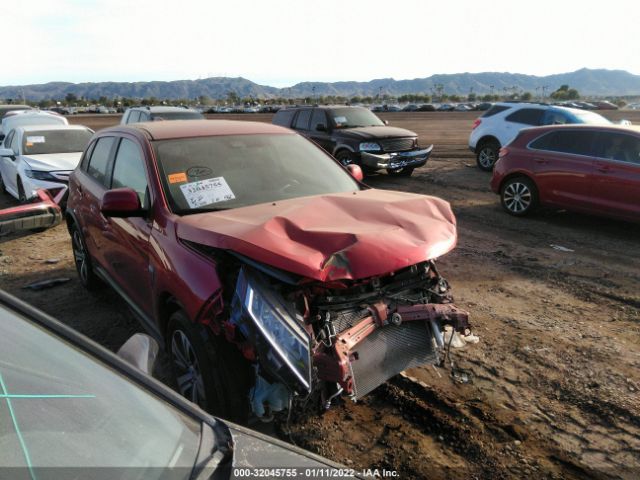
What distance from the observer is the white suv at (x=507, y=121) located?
36.4ft

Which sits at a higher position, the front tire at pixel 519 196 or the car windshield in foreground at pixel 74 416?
the car windshield in foreground at pixel 74 416

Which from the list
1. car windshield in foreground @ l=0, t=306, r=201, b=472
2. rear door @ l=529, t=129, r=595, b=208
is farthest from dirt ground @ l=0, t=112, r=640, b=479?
car windshield in foreground @ l=0, t=306, r=201, b=472

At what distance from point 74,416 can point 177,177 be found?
233 centimetres

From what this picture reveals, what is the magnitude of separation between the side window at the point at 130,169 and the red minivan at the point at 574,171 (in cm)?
667

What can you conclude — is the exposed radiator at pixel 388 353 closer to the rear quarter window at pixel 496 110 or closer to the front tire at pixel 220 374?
the front tire at pixel 220 374

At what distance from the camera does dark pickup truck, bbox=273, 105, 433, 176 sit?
1078cm

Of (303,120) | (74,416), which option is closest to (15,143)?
(303,120)

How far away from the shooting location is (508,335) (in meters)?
4.08

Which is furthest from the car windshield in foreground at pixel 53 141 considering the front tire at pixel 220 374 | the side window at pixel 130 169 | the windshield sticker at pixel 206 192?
the front tire at pixel 220 374

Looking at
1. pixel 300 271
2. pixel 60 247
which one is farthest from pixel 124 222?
pixel 60 247

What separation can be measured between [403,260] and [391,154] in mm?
8541

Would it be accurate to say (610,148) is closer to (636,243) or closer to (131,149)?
(636,243)

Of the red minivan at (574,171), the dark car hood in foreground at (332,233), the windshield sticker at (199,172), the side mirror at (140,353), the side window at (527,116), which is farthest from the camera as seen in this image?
the side window at (527,116)

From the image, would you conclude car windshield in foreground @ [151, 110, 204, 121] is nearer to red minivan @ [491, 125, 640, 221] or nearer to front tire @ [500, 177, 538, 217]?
red minivan @ [491, 125, 640, 221]
